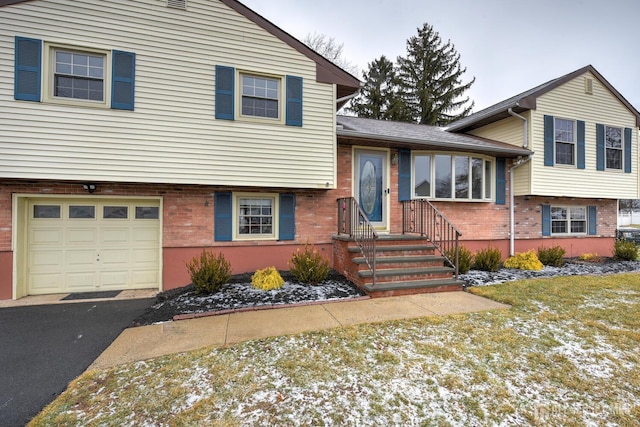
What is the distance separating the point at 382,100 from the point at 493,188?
15114mm

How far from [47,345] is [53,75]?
4792 millimetres

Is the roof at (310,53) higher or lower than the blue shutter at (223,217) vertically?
higher

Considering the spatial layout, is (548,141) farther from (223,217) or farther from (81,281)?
(81,281)

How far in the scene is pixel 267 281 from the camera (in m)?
5.77

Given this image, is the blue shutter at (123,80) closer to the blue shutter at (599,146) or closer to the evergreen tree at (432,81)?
the blue shutter at (599,146)

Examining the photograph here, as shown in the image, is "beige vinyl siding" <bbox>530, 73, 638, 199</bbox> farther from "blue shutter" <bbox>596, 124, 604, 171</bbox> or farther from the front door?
the front door

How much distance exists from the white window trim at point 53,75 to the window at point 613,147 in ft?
46.6

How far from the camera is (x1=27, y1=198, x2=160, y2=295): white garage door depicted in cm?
582

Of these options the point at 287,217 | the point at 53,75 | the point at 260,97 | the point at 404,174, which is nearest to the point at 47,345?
the point at 287,217

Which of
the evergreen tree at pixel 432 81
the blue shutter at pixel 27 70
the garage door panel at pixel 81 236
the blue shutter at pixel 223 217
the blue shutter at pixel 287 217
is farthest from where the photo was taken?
the evergreen tree at pixel 432 81

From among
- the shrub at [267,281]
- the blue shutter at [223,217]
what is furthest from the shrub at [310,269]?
the blue shutter at [223,217]

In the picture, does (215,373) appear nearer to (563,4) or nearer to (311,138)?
(311,138)

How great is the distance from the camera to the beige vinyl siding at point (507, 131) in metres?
8.80

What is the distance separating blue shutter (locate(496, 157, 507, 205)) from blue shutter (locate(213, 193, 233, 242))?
7.84 meters
